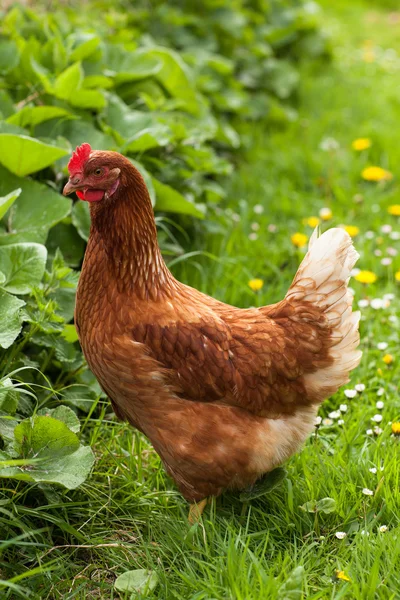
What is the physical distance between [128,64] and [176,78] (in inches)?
17.6

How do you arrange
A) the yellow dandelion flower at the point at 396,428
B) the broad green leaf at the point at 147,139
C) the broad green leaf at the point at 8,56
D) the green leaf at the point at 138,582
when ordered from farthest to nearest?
the broad green leaf at the point at 8,56 → the broad green leaf at the point at 147,139 → the yellow dandelion flower at the point at 396,428 → the green leaf at the point at 138,582

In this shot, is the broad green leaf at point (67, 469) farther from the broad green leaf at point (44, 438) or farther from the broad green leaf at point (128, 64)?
the broad green leaf at point (128, 64)

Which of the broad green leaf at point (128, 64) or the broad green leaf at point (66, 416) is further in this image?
the broad green leaf at point (128, 64)

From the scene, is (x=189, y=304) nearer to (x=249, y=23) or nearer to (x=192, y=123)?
(x=192, y=123)

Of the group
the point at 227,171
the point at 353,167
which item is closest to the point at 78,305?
the point at 227,171

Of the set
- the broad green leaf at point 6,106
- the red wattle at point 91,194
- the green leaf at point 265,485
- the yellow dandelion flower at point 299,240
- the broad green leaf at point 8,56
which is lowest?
the yellow dandelion flower at point 299,240

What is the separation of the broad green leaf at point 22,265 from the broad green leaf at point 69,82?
3.87ft

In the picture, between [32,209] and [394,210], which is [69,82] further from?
[394,210]

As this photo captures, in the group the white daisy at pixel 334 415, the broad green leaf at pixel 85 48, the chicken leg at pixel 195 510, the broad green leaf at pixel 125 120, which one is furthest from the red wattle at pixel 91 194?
the broad green leaf at pixel 85 48

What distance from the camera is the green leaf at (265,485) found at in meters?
2.84

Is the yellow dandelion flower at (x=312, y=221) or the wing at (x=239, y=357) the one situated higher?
the wing at (x=239, y=357)

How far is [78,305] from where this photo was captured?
9.15 ft

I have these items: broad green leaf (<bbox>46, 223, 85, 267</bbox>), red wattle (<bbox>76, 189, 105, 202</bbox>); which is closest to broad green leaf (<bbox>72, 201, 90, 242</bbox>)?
broad green leaf (<bbox>46, 223, 85, 267</bbox>)

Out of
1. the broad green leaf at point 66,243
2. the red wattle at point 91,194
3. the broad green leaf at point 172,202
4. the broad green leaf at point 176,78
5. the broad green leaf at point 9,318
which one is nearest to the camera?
the red wattle at point 91,194
